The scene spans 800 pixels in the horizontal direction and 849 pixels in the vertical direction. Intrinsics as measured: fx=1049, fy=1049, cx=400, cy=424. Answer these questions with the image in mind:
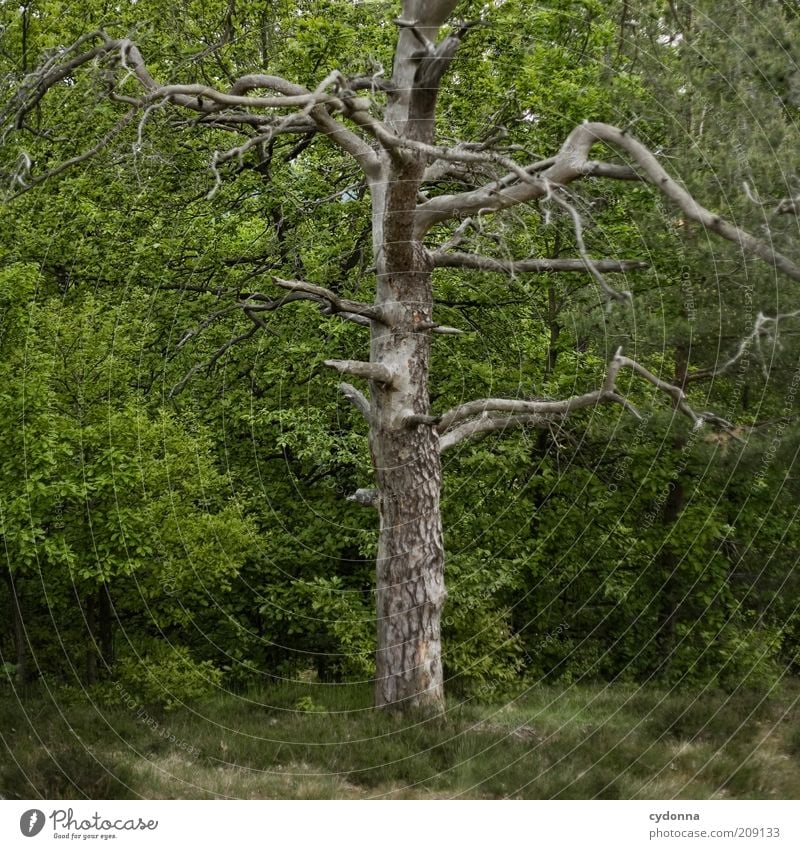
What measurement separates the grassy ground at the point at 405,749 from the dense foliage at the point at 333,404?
3.68 feet

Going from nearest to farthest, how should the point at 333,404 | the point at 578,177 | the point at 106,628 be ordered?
the point at 578,177
the point at 106,628
the point at 333,404

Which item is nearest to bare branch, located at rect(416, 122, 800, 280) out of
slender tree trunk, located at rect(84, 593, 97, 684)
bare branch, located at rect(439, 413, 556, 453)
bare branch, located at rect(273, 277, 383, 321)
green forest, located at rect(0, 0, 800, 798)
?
green forest, located at rect(0, 0, 800, 798)

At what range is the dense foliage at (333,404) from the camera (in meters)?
12.3

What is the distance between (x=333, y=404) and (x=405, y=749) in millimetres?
6310

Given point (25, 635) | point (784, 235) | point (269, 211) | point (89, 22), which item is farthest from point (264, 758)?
point (89, 22)

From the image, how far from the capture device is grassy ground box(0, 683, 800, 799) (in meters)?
9.51

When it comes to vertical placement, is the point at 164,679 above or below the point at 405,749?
above

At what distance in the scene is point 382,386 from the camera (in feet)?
38.9

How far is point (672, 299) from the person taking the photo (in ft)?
42.2

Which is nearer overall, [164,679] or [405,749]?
[405,749]

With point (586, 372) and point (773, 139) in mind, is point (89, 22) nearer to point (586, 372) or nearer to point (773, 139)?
point (586, 372)

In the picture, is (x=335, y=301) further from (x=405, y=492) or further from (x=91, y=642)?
(x=91, y=642)

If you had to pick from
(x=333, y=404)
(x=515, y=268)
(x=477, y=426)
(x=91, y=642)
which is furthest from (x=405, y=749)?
(x=333, y=404)

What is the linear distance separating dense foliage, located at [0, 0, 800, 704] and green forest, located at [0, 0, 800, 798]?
69 millimetres
